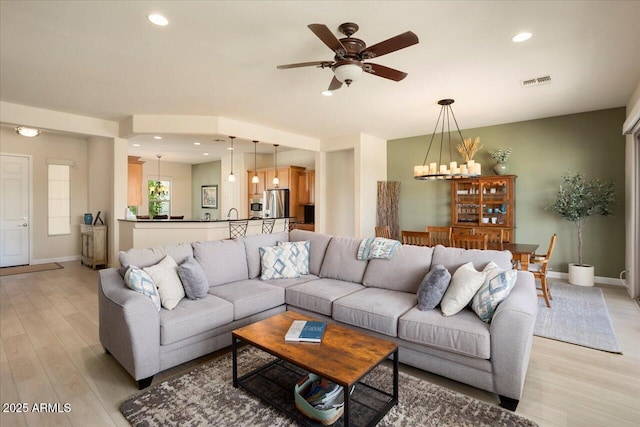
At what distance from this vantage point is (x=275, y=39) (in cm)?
292

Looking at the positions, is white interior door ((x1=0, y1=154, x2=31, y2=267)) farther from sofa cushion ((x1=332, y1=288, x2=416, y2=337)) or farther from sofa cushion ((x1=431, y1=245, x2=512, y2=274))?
sofa cushion ((x1=431, y1=245, x2=512, y2=274))

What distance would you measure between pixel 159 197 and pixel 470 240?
9.88m

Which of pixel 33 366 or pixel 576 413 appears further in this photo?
pixel 33 366

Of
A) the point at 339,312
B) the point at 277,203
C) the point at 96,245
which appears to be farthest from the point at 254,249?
the point at 277,203

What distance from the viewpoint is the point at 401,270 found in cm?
322

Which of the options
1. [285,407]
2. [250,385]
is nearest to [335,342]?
[285,407]

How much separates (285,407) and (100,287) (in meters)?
1.87

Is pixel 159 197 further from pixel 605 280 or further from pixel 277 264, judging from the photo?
pixel 605 280

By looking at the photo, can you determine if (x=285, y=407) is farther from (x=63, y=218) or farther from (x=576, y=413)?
(x=63, y=218)

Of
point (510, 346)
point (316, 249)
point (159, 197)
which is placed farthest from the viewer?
point (159, 197)

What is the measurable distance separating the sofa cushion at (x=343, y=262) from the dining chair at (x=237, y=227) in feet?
9.33

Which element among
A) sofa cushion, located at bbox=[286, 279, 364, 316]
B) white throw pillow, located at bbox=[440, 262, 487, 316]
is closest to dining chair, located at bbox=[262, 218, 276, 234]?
sofa cushion, located at bbox=[286, 279, 364, 316]

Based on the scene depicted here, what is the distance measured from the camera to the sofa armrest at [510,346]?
2.06 meters

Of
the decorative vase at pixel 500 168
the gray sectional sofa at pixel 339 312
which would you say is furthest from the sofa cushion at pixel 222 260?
the decorative vase at pixel 500 168
